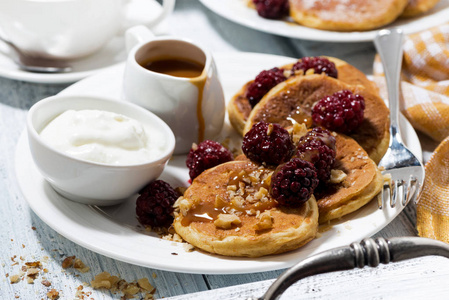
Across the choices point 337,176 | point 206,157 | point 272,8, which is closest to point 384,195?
point 337,176

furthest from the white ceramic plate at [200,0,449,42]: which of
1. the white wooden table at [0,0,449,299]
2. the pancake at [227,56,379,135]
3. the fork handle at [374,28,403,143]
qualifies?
the white wooden table at [0,0,449,299]

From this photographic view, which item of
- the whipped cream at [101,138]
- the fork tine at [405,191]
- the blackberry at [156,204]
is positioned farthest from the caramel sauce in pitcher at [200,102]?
the fork tine at [405,191]

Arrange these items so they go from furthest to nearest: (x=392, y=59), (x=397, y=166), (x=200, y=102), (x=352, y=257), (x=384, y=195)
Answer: (x=392, y=59) → (x=200, y=102) → (x=397, y=166) → (x=384, y=195) → (x=352, y=257)

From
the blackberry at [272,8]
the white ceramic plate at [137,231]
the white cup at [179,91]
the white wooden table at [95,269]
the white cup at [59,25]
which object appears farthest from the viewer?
the blackberry at [272,8]

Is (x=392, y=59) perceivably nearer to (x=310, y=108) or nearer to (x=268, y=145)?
(x=310, y=108)

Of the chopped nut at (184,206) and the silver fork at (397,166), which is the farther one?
the silver fork at (397,166)

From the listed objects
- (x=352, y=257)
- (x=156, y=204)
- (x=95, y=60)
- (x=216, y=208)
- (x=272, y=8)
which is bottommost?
(x=95, y=60)

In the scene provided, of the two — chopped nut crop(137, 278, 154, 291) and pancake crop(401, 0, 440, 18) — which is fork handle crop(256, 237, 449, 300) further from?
pancake crop(401, 0, 440, 18)

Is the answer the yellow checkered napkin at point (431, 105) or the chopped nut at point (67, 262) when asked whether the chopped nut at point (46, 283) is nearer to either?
the chopped nut at point (67, 262)
